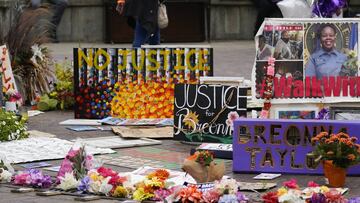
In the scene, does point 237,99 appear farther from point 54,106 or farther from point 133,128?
point 54,106

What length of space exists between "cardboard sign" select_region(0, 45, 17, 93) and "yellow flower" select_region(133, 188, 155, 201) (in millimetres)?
4644

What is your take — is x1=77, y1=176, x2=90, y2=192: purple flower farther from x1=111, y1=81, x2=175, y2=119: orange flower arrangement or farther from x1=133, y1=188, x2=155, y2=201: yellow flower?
x1=111, y1=81, x2=175, y2=119: orange flower arrangement

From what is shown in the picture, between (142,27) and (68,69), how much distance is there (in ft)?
4.91

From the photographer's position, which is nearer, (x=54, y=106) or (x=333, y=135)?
(x=333, y=135)

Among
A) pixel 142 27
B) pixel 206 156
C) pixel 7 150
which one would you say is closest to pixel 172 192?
pixel 206 156

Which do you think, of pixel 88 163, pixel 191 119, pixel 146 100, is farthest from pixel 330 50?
pixel 88 163

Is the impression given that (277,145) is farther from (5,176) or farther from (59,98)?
(59,98)

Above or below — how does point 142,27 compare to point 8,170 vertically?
above

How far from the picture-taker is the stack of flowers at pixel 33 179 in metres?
7.97

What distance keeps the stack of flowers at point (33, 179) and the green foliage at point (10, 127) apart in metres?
1.88

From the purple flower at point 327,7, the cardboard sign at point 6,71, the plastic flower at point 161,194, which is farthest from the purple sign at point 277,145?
the cardboard sign at point 6,71

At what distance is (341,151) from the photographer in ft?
25.7

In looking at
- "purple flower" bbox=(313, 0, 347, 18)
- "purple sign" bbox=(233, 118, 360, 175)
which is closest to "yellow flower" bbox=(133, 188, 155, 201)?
"purple sign" bbox=(233, 118, 360, 175)

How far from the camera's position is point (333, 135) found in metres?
8.04
